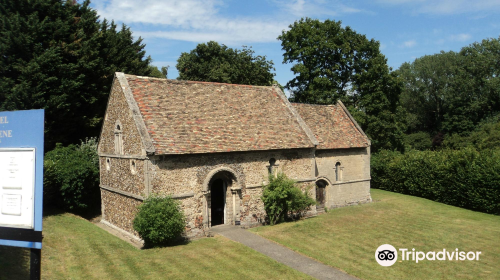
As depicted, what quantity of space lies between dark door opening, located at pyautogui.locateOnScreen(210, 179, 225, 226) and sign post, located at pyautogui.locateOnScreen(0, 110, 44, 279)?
14.3m

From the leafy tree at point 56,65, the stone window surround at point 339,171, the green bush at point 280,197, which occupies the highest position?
the leafy tree at point 56,65

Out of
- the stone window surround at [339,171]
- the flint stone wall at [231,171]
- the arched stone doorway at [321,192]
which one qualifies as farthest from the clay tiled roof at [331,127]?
the flint stone wall at [231,171]

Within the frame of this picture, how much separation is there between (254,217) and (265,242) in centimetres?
336

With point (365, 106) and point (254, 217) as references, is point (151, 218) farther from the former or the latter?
point (365, 106)

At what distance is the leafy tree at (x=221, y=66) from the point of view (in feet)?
138

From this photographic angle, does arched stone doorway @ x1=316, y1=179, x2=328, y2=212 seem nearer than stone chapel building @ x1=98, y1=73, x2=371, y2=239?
No

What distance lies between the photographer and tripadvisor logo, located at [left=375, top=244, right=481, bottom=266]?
15352mm

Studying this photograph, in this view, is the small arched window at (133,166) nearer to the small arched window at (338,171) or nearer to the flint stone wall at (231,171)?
the flint stone wall at (231,171)

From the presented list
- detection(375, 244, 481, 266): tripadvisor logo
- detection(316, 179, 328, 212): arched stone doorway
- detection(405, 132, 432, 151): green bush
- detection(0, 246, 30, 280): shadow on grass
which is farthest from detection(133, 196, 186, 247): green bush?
detection(405, 132, 432, 151): green bush

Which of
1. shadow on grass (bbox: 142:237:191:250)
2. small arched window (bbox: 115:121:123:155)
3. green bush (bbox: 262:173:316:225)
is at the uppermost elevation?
small arched window (bbox: 115:121:123:155)

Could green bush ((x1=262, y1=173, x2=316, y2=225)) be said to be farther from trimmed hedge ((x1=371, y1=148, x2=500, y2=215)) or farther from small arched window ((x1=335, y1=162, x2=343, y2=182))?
trimmed hedge ((x1=371, y1=148, x2=500, y2=215))

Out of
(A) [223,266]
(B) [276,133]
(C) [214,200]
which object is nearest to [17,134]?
(A) [223,266]

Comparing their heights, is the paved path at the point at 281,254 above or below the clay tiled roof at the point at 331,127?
below

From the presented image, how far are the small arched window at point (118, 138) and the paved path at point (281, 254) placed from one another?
23.2 ft
